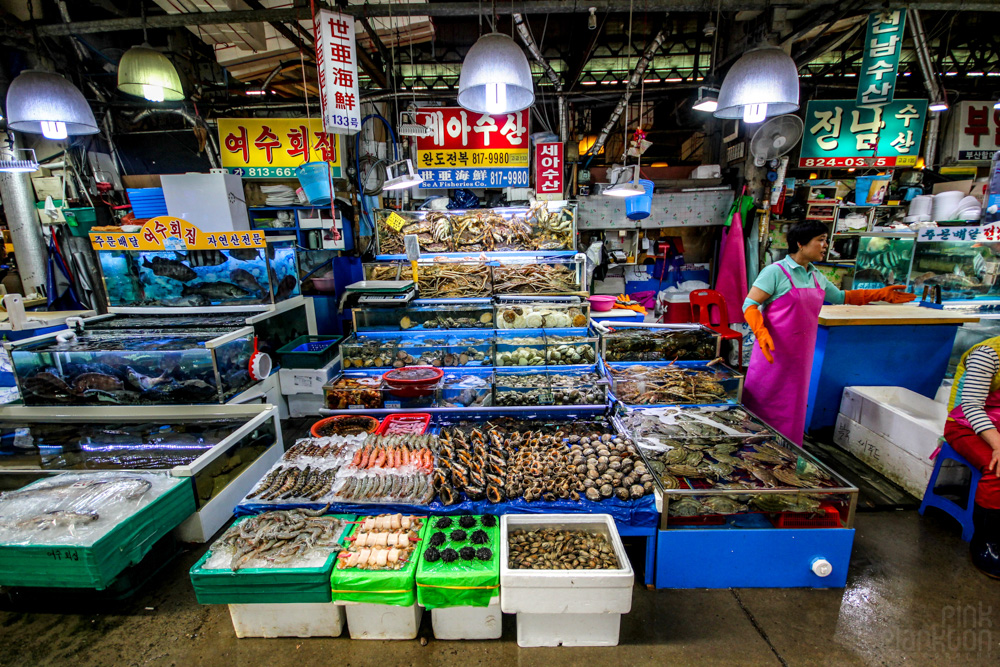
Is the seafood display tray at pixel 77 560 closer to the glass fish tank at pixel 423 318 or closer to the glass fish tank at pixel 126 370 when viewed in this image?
the glass fish tank at pixel 126 370

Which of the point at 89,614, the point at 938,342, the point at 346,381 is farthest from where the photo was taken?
the point at 938,342

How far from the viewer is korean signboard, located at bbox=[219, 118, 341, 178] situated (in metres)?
6.65

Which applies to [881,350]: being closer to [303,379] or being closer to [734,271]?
[734,271]

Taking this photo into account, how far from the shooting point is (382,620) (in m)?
2.35

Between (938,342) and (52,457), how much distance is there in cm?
802

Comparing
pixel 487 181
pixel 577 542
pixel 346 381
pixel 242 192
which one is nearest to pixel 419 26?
pixel 487 181

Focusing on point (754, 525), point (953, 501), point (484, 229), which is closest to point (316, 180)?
point (484, 229)

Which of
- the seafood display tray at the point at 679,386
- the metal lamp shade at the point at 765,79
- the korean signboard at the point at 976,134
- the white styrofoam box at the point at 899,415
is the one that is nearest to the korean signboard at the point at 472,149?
the metal lamp shade at the point at 765,79

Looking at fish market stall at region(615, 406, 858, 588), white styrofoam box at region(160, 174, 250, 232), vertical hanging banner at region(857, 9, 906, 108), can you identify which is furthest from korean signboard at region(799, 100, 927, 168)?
white styrofoam box at region(160, 174, 250, 232)

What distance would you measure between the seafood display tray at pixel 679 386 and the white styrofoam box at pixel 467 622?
1.98m

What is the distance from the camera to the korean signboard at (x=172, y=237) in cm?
416

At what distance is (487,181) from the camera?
6426 millimetres

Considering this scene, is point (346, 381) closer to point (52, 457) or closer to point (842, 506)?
point (52, 457)

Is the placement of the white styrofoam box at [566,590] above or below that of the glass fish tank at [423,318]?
below
